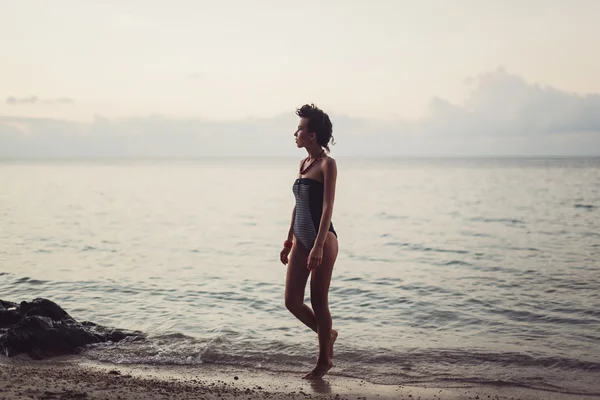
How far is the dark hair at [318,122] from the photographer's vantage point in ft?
18.9

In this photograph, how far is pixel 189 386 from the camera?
5613 mm

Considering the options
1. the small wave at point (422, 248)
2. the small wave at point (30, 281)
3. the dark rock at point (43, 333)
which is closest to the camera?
the dark rock at point (43, 333)

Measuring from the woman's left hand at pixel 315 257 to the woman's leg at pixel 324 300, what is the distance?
0.52 feet

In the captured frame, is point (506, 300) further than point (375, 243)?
No

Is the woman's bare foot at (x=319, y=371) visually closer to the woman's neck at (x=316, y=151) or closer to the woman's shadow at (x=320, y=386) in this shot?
the woman's shadow at (x=320, y=386)

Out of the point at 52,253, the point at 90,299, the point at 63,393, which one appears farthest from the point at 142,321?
the point at 52,253

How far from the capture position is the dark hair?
18.9ft

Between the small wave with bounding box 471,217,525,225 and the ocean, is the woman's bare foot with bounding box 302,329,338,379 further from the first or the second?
the small wave with bounding box 471,217,525,225

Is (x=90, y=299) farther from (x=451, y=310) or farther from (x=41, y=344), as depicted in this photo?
(x=451, y=310)

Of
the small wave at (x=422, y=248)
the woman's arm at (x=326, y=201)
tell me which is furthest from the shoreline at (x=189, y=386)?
the small wave at (x=422, y=248)

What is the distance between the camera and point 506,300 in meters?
10.7

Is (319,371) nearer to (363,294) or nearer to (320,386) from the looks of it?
(320,386)

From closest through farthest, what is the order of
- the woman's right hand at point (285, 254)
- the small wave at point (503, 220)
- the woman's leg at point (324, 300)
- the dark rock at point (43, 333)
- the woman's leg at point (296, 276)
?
the woman's leg at point (324, 300)
the woman's leg at point (296, 276)
the woman's right hand at point (285, 254)
the dark rock at point (43, 333)
the small wave at point (503, 220)

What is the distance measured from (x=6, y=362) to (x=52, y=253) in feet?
36.5
